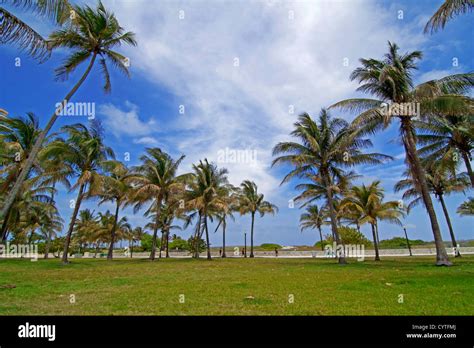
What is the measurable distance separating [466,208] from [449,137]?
84.6ft

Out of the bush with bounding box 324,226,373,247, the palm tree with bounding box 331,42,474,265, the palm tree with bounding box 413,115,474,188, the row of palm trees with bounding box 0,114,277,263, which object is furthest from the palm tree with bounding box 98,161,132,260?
the bush with bounding box 324,226,373,247

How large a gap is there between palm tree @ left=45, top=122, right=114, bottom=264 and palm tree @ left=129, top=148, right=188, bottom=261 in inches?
220

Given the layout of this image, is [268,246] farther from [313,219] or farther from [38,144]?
[38,144]

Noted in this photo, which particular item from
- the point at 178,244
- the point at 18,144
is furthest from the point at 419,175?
the point at 178,244

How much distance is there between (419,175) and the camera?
639 inches

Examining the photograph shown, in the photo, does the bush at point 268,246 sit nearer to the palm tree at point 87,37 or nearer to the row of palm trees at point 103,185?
the row of palm trees at point 103,185

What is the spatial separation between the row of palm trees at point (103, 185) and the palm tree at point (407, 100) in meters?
16.6

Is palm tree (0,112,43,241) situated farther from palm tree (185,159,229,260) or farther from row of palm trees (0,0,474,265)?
palm tree (185,159,229,260)

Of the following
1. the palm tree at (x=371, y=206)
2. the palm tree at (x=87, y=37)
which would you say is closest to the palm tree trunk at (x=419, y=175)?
the palm tree at (x=371, y=206)

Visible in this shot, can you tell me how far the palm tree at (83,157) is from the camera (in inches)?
825
